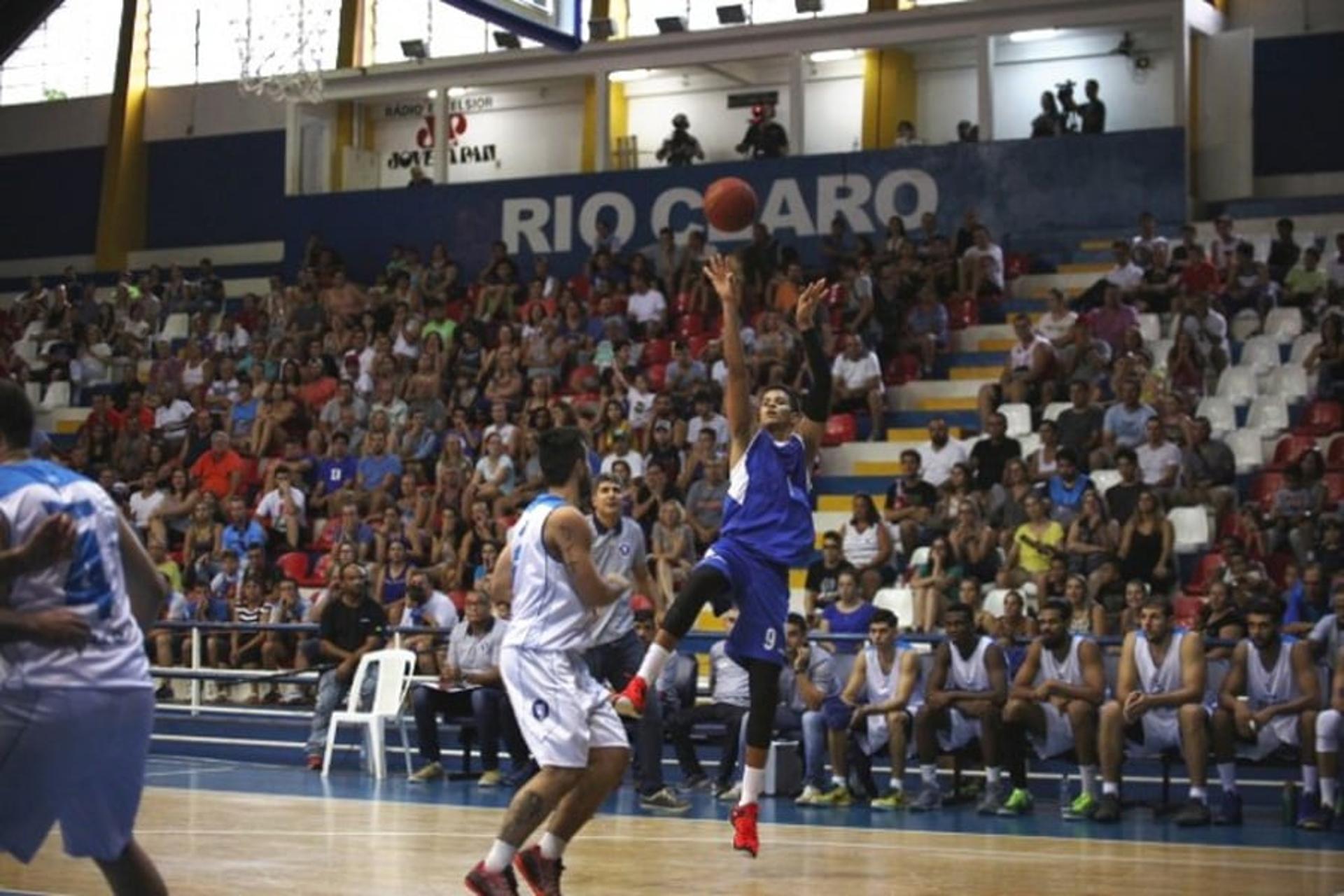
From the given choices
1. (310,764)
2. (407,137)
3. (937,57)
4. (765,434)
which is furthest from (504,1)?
(407,137)

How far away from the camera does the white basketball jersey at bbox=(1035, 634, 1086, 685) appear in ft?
43.0

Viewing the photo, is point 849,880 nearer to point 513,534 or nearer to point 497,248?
point 513,534

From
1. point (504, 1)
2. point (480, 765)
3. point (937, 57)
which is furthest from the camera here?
point (937, 57)

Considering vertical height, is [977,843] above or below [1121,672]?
below

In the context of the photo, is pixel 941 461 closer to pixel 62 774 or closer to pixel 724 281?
pixel 724 281

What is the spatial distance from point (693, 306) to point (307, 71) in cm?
475

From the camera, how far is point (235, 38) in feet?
83.7

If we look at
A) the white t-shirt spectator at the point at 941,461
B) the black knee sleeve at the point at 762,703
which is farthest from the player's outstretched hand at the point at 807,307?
the white t-shirt spectator at the point at 941,461

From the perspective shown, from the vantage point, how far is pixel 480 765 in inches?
626

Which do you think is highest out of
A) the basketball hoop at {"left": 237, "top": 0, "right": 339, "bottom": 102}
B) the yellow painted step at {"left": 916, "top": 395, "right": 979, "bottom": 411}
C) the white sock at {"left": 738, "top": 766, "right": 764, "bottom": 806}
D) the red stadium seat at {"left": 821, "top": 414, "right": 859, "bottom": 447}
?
the basketball hoop at {"left": 237, "top": 0, "right": 339, "bottom": 102}

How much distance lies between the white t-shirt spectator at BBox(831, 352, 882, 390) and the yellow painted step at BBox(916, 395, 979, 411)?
22.7 inches

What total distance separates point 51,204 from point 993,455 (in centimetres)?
1869

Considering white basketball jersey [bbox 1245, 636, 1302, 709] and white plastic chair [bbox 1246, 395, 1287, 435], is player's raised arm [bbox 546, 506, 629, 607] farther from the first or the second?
white plastic chair [bbox 1246, 395, 1287, 435]

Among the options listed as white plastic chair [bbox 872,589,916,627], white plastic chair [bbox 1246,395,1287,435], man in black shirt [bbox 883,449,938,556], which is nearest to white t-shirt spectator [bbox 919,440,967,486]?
man in black shirt [bbox 883,449,938,556]
